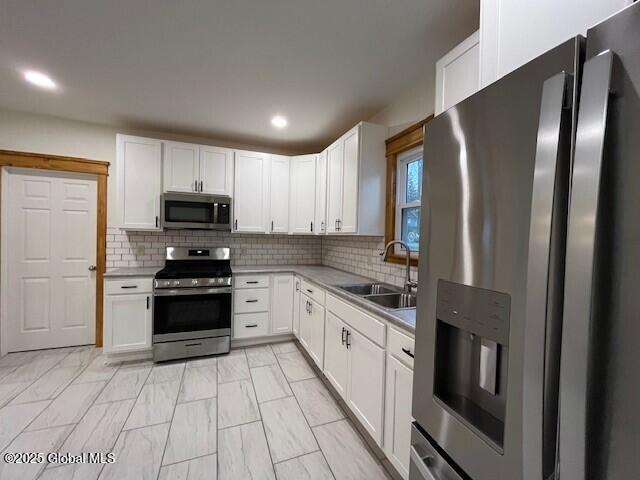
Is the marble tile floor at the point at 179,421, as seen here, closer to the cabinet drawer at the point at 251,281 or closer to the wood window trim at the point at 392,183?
the cabinet drawer at the point at 251,281

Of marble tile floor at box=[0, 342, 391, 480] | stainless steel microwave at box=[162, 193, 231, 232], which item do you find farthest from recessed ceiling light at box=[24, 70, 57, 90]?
marble tile floor at box=[0, 342, 391, 480]

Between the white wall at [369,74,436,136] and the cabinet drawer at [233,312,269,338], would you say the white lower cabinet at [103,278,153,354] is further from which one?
the white wall at [369,74,436,136]

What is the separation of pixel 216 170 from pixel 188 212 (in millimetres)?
600

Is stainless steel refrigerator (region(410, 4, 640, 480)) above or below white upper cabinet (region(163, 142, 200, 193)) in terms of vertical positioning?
below

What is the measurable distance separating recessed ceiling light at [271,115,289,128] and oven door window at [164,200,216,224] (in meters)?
1.16

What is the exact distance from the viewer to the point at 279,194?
354cm

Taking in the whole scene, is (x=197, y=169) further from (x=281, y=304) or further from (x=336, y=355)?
(x=336, y=355)

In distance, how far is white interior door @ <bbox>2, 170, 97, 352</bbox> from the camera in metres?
2.94

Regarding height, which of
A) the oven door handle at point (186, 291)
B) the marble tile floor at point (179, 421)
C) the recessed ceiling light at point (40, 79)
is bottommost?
the marble tile floor at point (179, 421)

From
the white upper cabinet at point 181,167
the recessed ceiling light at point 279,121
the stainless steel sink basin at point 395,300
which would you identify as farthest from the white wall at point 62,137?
the stainless steel sink basin at point 395,300

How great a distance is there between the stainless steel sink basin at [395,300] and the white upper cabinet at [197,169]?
2.20 metres

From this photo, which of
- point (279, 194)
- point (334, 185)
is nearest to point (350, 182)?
point (334, 185)

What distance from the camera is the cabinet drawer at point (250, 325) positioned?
3123mm

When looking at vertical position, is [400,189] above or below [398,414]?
above
